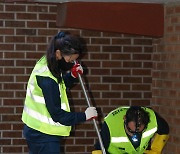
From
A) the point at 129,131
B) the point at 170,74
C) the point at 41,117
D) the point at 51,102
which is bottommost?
the point at 129,131

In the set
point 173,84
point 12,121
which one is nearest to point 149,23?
point 173,84

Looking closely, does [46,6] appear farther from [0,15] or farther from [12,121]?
[12,121]

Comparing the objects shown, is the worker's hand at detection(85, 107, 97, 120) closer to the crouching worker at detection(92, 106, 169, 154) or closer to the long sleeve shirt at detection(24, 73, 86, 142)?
the long sleeve shirt at detection(24, 73, 86, 142)

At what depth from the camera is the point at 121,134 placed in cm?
627

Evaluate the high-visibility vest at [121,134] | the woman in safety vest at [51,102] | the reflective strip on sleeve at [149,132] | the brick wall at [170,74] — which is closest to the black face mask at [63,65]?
the woman in safety vest at [51,102]

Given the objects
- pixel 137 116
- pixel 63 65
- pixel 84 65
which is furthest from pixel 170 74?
pixel 63 65

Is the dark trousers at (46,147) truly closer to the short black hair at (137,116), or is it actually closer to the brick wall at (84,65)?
the short black hair at (137,116)

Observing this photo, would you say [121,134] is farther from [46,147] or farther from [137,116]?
[46,147]

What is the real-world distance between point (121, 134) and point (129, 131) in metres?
0.09

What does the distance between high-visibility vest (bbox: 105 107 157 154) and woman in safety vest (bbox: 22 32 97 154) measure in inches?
13.5

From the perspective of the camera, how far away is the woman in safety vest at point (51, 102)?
5.85 m

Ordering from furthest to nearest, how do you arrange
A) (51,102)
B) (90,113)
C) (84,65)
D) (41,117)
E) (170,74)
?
(84,65)
(170,74)
(90,113)
(41,117)
(51,102)

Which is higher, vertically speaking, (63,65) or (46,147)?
(63,65)

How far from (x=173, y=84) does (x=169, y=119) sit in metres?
0.38
